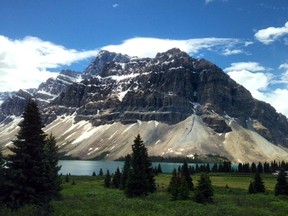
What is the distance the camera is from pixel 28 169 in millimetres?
43719

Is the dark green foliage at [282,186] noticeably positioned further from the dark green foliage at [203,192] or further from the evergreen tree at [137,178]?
the evergreen tree at [137,178]

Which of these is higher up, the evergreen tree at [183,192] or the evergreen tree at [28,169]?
the evergreen tree at [28,169]

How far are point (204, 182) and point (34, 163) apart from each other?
28764 millimetres

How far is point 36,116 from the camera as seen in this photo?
152 ft

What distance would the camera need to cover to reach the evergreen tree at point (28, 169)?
139ft

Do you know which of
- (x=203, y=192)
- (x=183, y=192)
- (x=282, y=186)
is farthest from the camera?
(x=282, y=186)

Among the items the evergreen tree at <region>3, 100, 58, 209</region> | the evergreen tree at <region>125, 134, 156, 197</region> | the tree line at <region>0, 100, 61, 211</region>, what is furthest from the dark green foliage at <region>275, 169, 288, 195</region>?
the evergreen tree at <region>3, 100, 58, 209</region>

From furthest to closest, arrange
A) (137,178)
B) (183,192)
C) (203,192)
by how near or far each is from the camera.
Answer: (137,178), (183,192), (203,192)

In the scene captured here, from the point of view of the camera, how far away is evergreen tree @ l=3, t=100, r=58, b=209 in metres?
42.2

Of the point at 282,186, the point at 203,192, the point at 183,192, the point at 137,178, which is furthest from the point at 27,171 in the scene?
the point at 282,186

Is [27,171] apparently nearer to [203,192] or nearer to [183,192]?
[183,192]

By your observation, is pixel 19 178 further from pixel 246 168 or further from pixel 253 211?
pixel 246 168

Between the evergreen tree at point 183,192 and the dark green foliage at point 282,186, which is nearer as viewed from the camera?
the evergreen tree at point 183,192

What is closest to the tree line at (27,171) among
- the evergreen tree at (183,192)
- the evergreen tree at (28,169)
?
the evergreen tree at (28,169)
